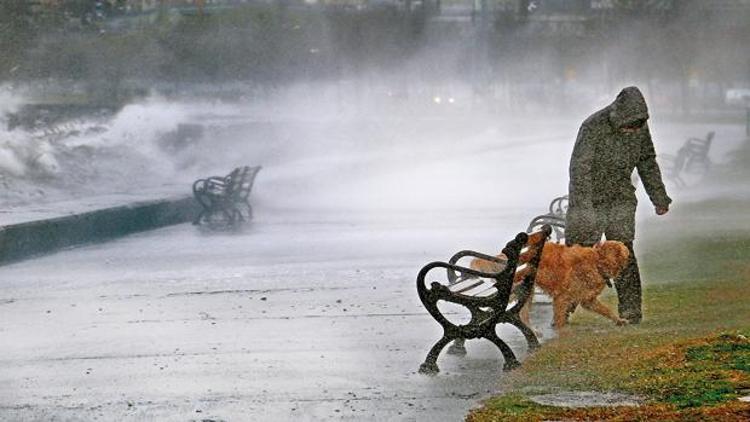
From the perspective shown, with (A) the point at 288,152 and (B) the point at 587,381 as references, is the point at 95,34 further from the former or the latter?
(B) the point at 587,381

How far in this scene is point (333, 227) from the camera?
25.2 metres

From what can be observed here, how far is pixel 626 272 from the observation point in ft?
41.9

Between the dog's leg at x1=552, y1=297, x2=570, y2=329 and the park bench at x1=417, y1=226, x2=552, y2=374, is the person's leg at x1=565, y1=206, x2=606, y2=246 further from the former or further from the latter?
the park bench at x1=417, y1=226, x2=552, y2=374

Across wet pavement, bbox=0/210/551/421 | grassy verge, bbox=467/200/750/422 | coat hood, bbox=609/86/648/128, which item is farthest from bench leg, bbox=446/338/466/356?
coat hood, bbox=609/86/648/128

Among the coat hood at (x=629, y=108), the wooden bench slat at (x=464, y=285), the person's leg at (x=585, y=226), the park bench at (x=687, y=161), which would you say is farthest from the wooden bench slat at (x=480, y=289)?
the park bench at (x=687, y=161)

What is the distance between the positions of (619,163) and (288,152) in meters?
38.1

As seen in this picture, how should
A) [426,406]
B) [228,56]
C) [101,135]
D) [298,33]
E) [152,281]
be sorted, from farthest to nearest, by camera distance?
[298,33]
[228,56]
[101,135]
[152,281]
[426,406]

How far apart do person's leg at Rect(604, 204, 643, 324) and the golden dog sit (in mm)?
419

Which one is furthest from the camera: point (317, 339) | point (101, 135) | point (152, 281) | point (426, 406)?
point (101, 135)

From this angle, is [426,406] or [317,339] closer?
[426,406]

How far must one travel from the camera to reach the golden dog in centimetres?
1211

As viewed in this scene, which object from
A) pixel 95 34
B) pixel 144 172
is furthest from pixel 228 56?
pixel 144 172

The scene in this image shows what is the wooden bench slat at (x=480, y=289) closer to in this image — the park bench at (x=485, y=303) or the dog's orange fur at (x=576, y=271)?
the park bench at (x=485, y=303)

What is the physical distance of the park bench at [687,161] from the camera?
33.7m
